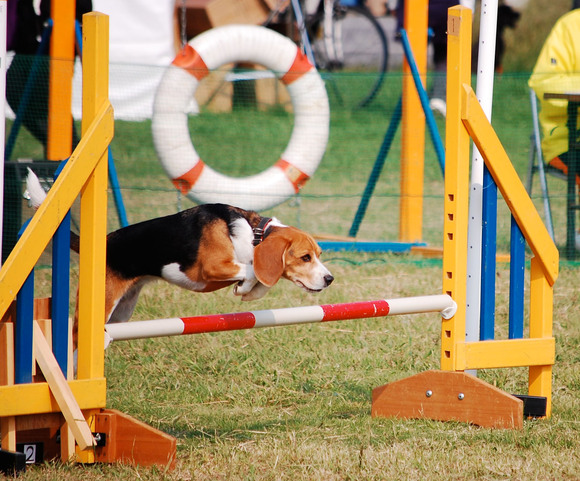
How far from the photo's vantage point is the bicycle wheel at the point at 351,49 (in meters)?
12.3

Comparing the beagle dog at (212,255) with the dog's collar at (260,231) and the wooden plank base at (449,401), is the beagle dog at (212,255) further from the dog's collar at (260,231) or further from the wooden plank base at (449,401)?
the wooden plank base at (449,401)

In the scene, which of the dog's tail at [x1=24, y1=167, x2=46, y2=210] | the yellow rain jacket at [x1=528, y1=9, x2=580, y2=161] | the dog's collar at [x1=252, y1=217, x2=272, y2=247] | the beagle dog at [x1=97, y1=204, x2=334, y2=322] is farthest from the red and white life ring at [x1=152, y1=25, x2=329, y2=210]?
the dog's tail at [x1=24, y1=167, x2=46, y2=210]

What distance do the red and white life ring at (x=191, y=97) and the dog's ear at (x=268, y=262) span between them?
9.73ft

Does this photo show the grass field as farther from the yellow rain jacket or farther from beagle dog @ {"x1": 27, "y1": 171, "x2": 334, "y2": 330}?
the yellow rain jacket

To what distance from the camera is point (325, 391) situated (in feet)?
13.0

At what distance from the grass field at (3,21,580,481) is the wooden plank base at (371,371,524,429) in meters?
0.06

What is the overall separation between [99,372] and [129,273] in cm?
95

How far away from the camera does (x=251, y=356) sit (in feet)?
14.2

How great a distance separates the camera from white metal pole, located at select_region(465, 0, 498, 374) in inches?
139

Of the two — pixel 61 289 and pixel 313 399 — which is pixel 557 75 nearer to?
pixel 313 399

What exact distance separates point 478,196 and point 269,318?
3.47ft

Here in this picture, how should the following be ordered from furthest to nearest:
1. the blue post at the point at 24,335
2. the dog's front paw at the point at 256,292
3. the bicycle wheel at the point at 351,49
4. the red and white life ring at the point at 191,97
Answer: the bicycle wheel at the point at 351,49 < the red and white life ring at the point at 191,97 < the dog's front paw at the point at 256,292 < the blue post at the point at 24,335

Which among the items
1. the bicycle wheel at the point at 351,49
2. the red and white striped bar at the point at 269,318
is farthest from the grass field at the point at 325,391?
the bicycle wheel at the point at 351,49

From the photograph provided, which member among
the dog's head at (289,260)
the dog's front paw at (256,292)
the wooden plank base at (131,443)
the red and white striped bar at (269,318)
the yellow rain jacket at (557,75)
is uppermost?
the yellow rain jacket at (557,75)
